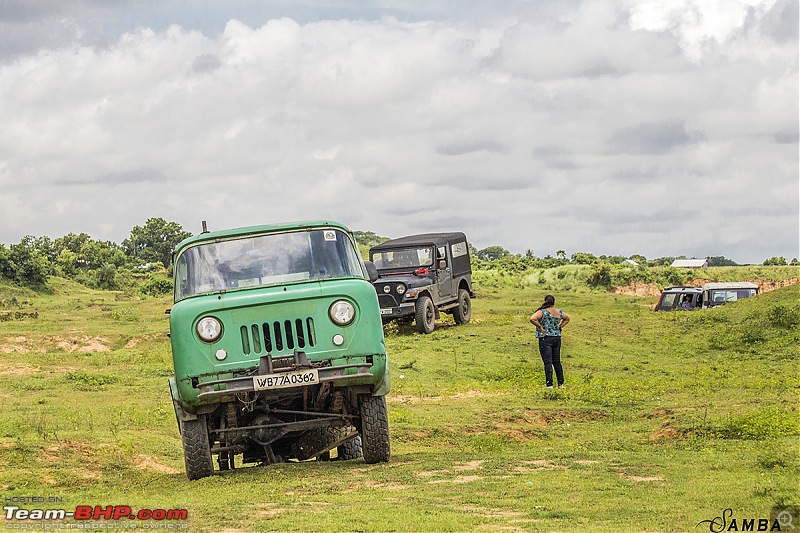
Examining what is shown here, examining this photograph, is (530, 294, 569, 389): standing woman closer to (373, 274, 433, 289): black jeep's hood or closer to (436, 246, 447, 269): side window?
(373, 274, 433, 289): black jeep's hood

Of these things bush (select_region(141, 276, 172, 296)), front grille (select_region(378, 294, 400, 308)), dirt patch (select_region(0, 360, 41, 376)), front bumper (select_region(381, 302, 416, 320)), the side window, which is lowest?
dirt patch (select_region(0, 360, 41, 376))

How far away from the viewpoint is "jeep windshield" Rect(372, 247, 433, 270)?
28812 mm

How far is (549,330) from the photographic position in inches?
698

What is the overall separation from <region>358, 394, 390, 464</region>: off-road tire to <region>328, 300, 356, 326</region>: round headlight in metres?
0.94

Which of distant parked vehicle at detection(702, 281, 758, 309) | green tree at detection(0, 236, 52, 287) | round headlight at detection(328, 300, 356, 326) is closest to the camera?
round headlight at detection(328, 300, 356, 326)

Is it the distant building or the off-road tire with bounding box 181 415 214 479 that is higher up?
the distant building

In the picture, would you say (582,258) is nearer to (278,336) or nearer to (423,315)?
(423,315)

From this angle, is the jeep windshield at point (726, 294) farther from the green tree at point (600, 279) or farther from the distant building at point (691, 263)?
the distant building at point (691, 263)

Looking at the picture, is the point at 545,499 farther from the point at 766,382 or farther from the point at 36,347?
the point at 36,347

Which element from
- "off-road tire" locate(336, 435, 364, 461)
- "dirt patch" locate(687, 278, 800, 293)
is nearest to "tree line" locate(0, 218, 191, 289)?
"dirt patch" locate(687, 278, 800, 293)

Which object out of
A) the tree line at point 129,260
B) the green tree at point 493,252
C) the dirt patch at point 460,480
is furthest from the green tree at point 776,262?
the dirt patch at point 460,480

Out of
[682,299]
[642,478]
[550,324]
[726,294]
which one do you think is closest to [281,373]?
[642,478]

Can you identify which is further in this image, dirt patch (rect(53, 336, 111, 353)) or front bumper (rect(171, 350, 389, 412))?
dirt patch (rect(53, 336, 111, 353))

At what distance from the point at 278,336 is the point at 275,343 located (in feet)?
0.25
